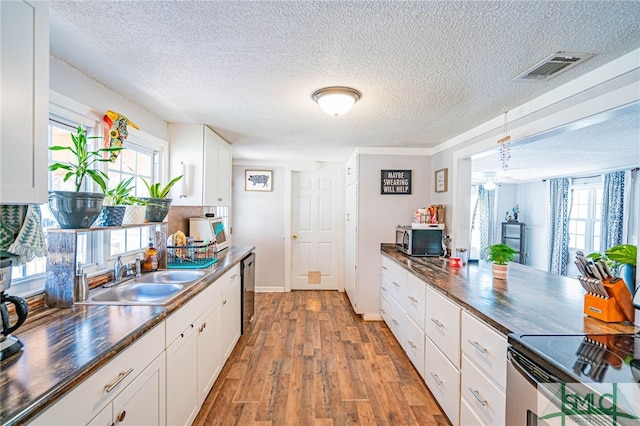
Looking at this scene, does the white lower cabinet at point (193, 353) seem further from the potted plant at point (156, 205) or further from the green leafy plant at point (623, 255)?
the green leafy plant at point (623, 255)

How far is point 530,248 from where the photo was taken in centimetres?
741

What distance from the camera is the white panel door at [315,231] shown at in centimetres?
503

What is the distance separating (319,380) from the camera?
2434mm

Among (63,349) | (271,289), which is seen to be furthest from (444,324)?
(271,289)

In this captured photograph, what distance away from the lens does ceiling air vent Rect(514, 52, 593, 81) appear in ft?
4.91

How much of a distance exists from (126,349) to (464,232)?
303 centimetres

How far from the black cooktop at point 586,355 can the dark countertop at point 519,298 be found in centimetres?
7

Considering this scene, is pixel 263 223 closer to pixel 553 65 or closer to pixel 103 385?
pixel 103 385

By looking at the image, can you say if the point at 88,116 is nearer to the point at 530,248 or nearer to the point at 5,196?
the point at 5,196

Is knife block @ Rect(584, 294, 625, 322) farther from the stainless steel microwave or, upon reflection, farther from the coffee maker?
the coffee maker

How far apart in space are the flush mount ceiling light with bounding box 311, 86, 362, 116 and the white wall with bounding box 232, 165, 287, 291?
297 cm

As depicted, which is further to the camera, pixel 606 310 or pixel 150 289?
pixel 150 289

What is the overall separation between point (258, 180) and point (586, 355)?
443 centimetres

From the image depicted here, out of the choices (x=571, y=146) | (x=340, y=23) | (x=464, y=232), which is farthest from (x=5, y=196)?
(x=571, y=146)
